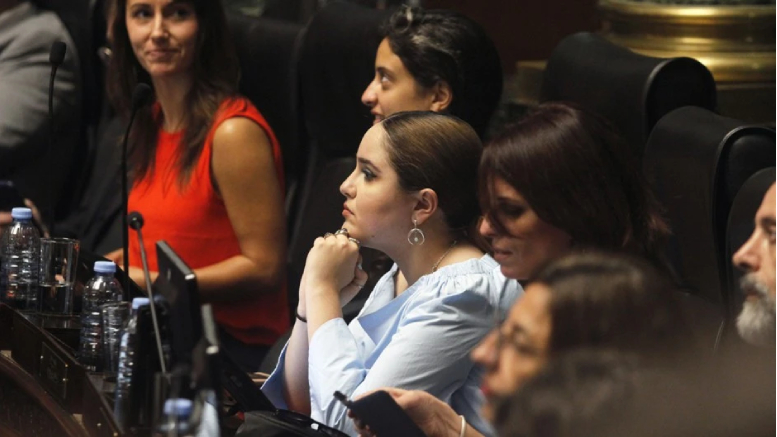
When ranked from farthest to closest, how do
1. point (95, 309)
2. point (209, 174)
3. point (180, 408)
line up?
point (209, 174)
point (95, 309)
point (180, 408)

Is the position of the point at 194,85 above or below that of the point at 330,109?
above

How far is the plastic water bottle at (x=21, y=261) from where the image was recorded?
96.6 inches

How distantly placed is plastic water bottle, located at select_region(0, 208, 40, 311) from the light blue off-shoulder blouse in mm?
633

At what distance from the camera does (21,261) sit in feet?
8.21

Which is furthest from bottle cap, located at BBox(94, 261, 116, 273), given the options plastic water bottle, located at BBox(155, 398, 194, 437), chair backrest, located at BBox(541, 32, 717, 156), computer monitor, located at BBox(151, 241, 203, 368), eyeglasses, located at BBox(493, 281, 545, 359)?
eyeglasses, located at BBox(493, 281, 545, 359)

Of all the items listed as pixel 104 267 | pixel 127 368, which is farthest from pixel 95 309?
pixel 127 368

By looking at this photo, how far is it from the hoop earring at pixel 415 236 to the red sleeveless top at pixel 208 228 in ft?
3.15

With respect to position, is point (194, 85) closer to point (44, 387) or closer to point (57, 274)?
point (57, 274)

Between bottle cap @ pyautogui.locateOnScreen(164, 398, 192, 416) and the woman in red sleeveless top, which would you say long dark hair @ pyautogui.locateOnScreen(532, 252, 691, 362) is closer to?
bottle cap @ pyautogui.locateOnScreen(164, 398, 192, 416)

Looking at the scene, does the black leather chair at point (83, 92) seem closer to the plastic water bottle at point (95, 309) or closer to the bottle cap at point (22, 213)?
the bottle cap at point (22, 213)

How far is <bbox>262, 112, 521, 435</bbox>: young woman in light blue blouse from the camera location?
198 centimetres

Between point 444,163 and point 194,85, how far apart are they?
1.13 meters

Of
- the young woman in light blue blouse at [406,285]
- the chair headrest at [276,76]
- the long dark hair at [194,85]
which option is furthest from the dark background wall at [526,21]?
the young woman in light blue blouse at [406,285]

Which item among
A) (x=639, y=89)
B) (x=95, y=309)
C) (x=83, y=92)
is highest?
(x=639, y=89)
